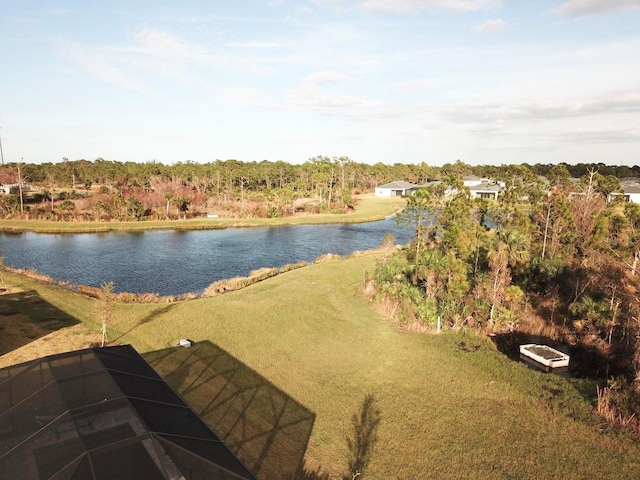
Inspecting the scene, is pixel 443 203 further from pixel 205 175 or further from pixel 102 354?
pixel 205 175

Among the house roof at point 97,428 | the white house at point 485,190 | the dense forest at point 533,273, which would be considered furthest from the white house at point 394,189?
the house roof at point 97,428

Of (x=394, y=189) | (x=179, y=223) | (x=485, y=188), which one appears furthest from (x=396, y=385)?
(x=394, y=189)

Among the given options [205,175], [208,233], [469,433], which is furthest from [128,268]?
[205,175]

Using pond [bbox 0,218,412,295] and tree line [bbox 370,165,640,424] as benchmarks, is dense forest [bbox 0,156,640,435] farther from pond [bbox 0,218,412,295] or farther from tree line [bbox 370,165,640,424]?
pond [bbox 0,218,412,295]

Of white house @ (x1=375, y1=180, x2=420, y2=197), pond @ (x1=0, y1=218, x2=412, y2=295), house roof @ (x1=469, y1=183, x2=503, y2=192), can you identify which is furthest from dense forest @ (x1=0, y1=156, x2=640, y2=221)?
pond @ (x1=0, y1=218, x2=412, y2=295)

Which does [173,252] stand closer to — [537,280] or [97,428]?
[537,280]
